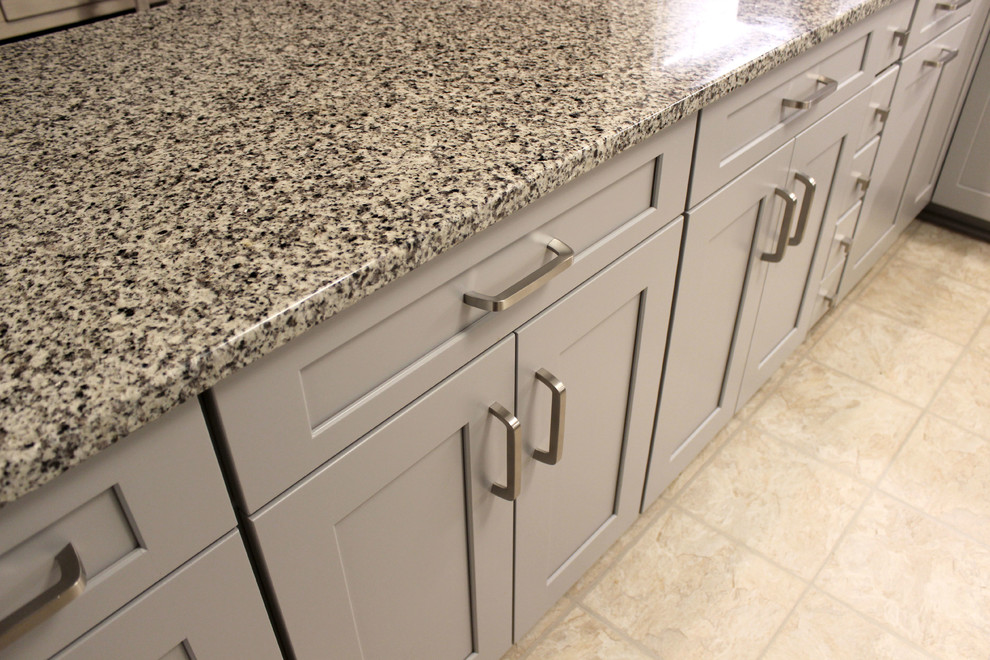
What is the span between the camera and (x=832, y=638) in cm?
134

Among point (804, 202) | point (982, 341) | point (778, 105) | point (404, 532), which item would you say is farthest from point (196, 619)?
point (982, 341)

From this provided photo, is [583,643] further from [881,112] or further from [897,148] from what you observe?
[897,148]

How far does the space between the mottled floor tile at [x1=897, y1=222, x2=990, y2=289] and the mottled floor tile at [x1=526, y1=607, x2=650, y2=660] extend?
1.60 m

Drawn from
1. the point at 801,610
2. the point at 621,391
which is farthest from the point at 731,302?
the point at 801,610

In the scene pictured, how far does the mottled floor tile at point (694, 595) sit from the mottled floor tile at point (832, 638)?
0.08 feet

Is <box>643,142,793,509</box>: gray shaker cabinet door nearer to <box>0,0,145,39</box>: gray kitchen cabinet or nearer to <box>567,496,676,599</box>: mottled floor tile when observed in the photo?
<box>567,496,676,599</box>: mottled floor tile

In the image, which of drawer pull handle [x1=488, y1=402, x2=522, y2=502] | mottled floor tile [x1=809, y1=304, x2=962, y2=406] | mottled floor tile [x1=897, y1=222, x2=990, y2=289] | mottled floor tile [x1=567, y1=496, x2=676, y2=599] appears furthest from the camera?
mottled floor tile [x1=897, y1=222, x2=990, y2=289]

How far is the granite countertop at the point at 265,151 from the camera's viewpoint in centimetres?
Result: 56

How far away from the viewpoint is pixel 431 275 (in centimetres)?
72

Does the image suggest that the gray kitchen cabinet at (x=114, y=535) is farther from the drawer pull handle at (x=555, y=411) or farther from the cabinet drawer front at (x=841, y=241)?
the cabinet drawer front at (x=841, y=241)

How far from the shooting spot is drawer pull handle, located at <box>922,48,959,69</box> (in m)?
1.73

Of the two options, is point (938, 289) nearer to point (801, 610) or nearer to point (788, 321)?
point (788, 321)

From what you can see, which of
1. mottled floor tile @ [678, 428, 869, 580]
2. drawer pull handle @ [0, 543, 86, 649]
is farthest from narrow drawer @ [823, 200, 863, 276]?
drawer pull handle @ [0, 543, 86, 649]

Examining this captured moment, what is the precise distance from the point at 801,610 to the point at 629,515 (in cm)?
36
